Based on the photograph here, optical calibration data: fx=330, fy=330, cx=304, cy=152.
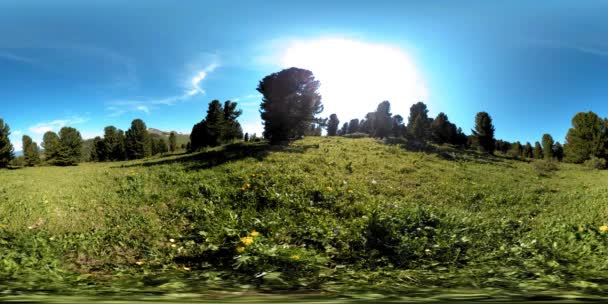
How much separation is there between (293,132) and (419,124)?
24.7 m

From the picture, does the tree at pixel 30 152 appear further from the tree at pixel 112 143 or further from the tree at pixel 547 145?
the tree at pixel 547 145

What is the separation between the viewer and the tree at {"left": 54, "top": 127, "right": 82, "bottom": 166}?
51.0m

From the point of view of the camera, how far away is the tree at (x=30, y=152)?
170 feet

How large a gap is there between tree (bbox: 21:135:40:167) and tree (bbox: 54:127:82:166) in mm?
4716

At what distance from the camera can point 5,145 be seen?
43750 millimetres

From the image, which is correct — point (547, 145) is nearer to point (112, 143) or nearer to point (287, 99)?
point (287, 99)

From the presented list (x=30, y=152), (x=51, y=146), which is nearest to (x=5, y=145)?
(x=51, y=146)

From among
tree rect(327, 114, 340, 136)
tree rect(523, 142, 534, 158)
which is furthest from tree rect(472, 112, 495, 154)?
tree rect(327, 114, 340, 136)

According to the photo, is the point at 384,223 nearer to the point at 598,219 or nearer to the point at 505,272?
the point at 505,272

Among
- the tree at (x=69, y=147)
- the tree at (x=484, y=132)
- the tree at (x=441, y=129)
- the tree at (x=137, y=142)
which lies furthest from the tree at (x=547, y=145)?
the tree at (x=69, y=147)

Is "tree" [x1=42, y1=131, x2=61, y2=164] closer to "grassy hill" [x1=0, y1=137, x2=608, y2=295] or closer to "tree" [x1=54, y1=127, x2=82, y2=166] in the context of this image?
"tree" [x1=54, y1=127, x2=82, y2=166]

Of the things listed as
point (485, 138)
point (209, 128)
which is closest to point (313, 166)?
point (209, 128)

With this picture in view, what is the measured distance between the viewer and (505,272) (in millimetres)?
4582

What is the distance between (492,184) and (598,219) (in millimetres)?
7207
